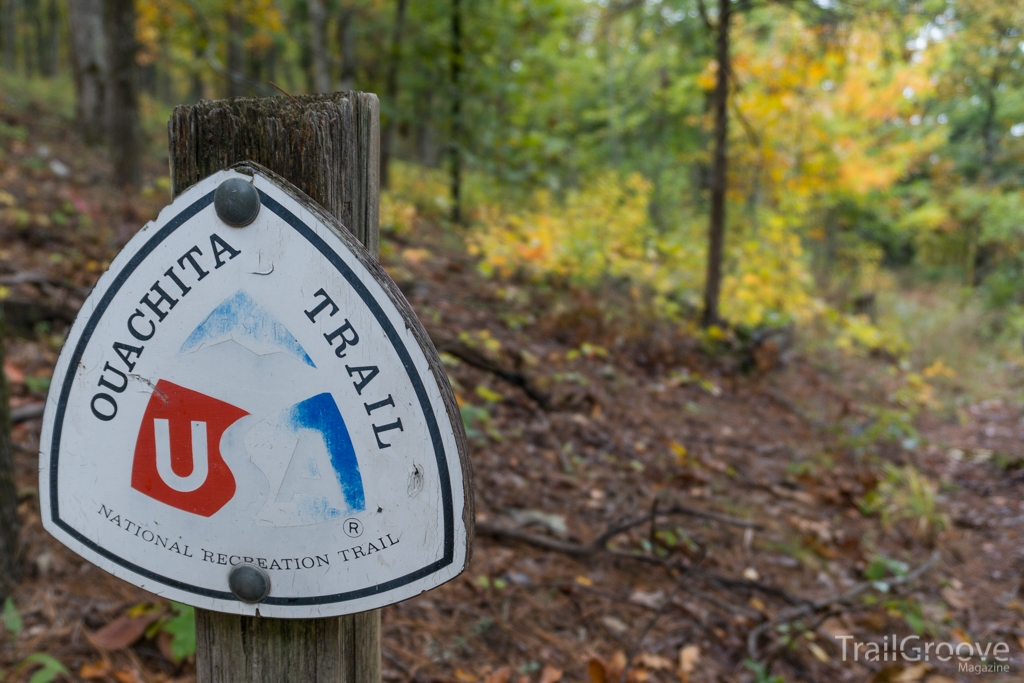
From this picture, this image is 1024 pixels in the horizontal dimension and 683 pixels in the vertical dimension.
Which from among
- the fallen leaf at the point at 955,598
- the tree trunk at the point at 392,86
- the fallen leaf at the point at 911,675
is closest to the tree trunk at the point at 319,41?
the tree trunk at the point at 392,86

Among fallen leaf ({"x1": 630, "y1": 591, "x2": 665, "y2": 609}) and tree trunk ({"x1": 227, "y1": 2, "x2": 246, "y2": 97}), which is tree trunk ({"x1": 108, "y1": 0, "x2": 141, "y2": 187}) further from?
fallen leaf ({"x1": 630, "y1": 591, "x2": 665, "y2": 609})

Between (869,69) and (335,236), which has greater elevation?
(869,69)

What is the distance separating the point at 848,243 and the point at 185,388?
20048 mm

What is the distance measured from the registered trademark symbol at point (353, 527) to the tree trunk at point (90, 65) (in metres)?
9.89

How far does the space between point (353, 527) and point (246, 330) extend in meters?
0.31

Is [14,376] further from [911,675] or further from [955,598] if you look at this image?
[955,598]

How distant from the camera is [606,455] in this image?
394cm

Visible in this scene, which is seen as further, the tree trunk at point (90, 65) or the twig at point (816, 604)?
the tree trunk at point (90, 65)

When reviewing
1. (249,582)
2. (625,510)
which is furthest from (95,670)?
(625,510)

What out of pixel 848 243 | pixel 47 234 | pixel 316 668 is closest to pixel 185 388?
pixel 316 668

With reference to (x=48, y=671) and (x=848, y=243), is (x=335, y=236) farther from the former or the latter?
(x=848, y=243)

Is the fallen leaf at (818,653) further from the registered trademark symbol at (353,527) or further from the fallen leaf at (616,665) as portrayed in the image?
the registered trademark symbol at (353,527)

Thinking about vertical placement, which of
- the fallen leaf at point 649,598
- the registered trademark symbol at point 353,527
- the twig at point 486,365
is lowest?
the fallen leaf at point 649,598

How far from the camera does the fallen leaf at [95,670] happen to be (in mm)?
1715
